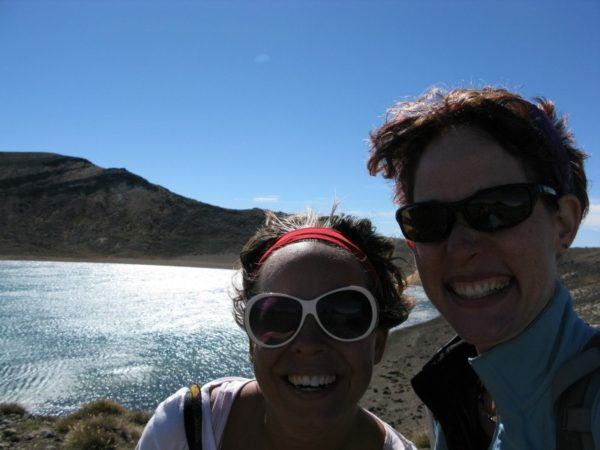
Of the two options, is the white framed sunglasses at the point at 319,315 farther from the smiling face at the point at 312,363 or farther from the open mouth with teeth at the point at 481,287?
the open mouth with teeth at the point at 481,287

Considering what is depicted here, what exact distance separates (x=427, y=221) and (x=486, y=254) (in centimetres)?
29

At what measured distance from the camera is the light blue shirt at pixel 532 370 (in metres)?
1.76

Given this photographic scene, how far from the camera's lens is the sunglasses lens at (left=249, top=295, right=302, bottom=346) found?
2.23 m

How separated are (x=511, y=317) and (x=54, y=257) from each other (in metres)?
89.3

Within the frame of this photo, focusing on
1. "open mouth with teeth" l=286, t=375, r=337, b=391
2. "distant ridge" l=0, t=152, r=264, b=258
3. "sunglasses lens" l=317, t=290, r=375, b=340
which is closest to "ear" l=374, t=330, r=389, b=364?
"sunglasses lens" l=317, t=290, r=375, b=340

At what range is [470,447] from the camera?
7.40 ft

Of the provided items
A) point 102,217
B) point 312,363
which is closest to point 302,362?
point 312,363

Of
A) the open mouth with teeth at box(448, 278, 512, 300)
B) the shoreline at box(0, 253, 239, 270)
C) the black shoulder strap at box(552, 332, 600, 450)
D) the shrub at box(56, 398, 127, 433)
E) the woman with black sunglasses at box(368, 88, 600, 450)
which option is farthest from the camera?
the shoreline at box(0, 253, 239, 270)

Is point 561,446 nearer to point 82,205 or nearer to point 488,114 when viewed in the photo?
point 488,114

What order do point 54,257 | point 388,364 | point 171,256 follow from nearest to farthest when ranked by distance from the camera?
point 388,364 < point 54,257 < point 171,256

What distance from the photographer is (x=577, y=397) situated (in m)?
1.56

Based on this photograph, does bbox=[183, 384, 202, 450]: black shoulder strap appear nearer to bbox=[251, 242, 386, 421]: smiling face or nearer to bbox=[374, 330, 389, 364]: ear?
bbox=[251, 242, 386, 421]: smiling face

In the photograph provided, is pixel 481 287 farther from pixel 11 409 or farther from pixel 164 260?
pixel 164 260

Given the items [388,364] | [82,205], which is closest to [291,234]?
[388,364]
